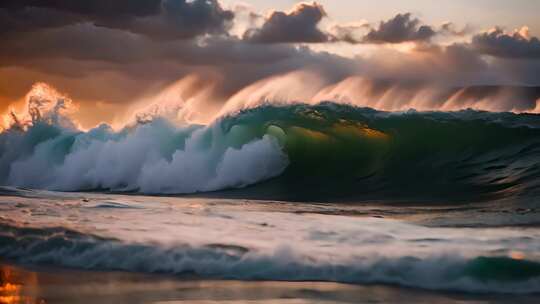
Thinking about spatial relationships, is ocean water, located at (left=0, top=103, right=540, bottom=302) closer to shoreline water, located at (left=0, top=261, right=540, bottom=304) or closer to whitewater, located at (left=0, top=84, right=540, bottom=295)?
whitewater, located at (left=0, top=84, right=540, bottom=295)

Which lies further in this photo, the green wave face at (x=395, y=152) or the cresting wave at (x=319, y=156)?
the cresting wave at (x=319, y=156)

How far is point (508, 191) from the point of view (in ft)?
42.3

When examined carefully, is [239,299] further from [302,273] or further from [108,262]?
[108,262]

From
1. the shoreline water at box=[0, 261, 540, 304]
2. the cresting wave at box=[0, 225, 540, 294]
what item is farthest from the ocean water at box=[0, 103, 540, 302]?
the shoreline water at box=[0, 261, 540, 304]

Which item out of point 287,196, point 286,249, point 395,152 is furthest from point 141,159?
point 286,249

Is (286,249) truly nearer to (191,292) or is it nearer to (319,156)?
(191,292)

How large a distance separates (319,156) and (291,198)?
3843 millimetres

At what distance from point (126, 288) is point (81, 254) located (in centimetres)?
135

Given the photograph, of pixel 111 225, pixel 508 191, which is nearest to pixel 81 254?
pixel 111 225

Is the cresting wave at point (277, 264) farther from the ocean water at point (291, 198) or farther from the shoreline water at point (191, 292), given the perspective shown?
the shoreline water at point (191, 292)

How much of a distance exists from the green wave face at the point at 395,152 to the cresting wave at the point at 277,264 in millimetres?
6941

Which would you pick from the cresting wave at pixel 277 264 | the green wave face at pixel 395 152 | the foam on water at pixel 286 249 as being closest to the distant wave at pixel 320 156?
the green wave face at pixel 395 152

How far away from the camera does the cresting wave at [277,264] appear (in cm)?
586

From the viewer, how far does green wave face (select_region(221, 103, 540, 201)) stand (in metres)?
14.7
